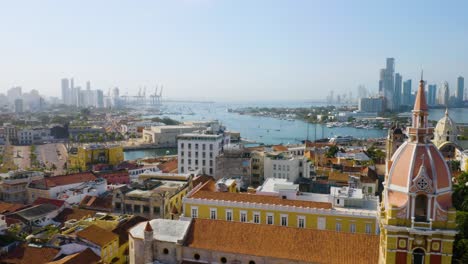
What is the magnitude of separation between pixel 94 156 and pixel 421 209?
154 feet

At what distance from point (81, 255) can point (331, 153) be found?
41.8m

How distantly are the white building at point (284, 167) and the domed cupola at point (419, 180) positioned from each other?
24384mm

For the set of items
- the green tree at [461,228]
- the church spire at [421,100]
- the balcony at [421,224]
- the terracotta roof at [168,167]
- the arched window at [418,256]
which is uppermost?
the church spire at [421,100]

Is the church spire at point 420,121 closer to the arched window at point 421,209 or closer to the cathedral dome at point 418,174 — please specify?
the cathedral dome at point 418,174

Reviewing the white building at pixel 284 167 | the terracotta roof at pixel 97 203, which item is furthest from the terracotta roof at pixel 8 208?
the white building at pixel 284 167

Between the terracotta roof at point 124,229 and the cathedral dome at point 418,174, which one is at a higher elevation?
the cathedral dome at point 418,174

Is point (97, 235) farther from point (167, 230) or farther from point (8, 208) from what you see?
point (8, 208)

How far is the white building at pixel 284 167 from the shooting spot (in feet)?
121

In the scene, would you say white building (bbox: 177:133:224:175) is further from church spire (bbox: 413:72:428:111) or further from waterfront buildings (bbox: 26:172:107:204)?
church spire (bbox: 413:72:428:111)

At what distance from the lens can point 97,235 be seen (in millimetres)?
21359

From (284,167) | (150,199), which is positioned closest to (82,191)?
(150,199)

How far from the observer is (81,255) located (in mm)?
19266

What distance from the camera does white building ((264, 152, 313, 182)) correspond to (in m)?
37.0

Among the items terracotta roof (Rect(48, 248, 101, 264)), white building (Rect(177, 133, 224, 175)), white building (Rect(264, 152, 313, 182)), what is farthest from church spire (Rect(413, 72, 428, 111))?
white building (Rect(177, 133, 224, 175))
